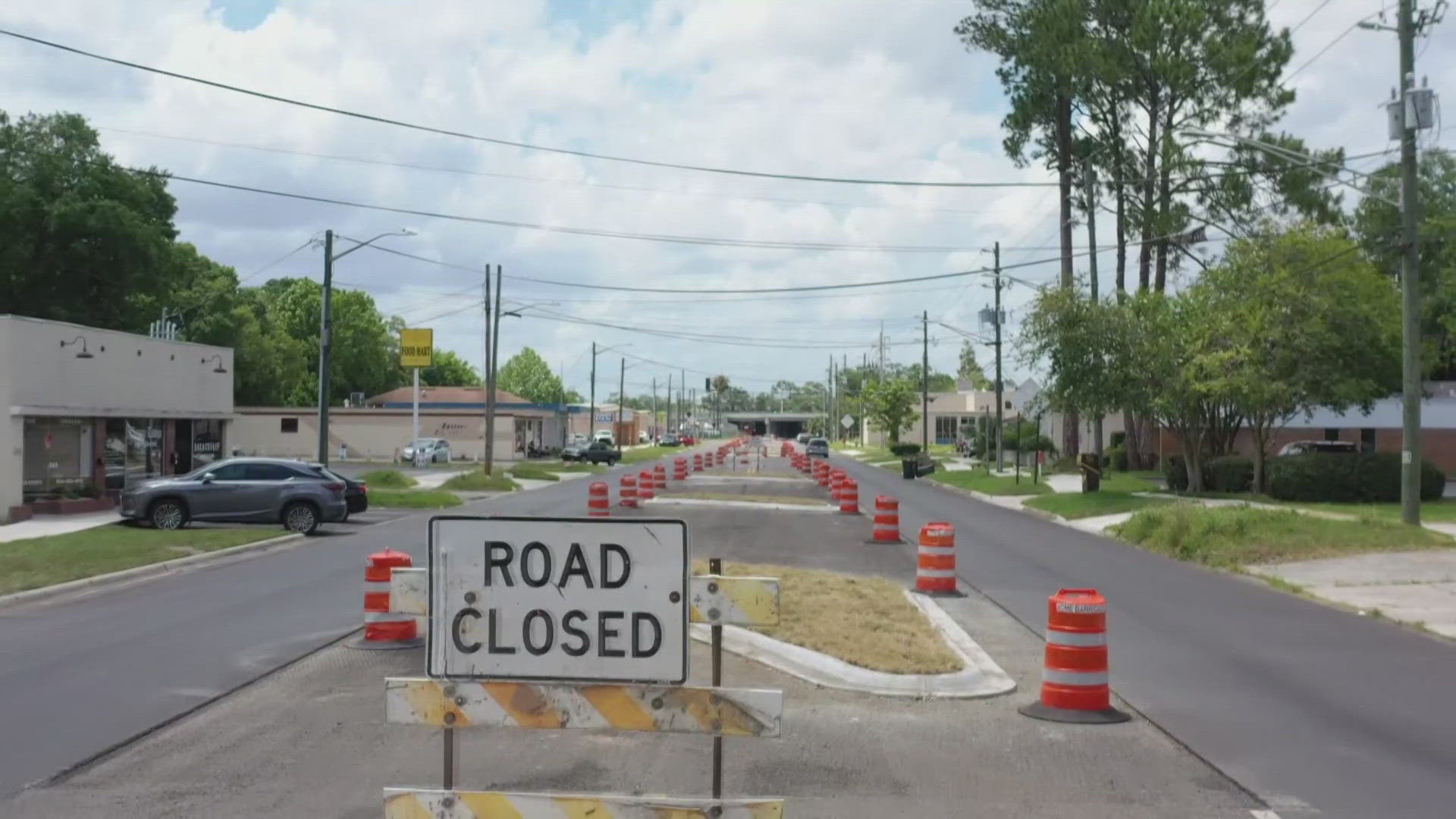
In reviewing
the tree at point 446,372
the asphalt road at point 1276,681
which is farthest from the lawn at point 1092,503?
the tree at point 446,372

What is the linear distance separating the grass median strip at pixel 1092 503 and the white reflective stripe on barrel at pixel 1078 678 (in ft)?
79.4

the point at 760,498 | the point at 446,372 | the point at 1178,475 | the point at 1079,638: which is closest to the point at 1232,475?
the point at 1178,475

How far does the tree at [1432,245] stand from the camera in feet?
188

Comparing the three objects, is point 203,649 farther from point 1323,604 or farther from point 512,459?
point 512,459

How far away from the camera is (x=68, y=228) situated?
2266 inches

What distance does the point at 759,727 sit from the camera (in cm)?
574

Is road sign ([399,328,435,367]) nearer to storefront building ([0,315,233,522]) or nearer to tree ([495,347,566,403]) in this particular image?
storefront building ([0,315,233,522])

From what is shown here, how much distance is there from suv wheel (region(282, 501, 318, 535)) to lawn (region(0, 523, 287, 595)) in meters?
0.29

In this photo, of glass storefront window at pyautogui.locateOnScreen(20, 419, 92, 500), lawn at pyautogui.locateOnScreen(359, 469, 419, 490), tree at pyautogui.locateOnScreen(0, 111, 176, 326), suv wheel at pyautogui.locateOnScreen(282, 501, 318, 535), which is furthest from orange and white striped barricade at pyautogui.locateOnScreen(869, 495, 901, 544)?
tree at pyautogui.locateOnScreen(0, 111, 176, 326)

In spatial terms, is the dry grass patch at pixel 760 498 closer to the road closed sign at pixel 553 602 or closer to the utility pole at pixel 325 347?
the utility pole at pixel 325 347

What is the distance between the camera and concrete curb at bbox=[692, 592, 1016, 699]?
36.0ft

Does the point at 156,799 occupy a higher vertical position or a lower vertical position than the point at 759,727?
lower

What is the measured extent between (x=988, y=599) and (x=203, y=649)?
9123 millimetres

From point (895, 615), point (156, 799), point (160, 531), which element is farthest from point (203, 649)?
point (160, 531)
